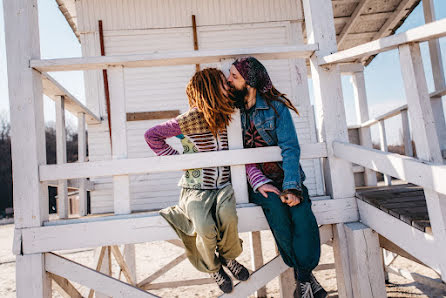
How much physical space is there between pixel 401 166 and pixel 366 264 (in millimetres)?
736

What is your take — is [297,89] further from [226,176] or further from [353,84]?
[226,176]

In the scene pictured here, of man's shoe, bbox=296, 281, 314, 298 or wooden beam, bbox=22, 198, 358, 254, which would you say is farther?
wooden beam, bbox=22, 198, 358, 254

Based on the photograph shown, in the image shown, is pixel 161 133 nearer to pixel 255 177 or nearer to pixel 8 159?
pixel 255 177

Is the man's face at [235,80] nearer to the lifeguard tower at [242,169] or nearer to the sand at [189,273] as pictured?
the lifeguard tower at [242,169]

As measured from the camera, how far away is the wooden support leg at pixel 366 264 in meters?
1.84

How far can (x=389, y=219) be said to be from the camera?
5.59 ft

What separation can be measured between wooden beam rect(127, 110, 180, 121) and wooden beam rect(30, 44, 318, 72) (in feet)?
11.9

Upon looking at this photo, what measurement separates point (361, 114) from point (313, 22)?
4.81 m

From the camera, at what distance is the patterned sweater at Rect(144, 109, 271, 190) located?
1889 millimetres

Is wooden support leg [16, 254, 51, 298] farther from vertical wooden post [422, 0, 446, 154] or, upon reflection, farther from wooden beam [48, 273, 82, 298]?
vertical wooden post [422, 0, 446, 154]

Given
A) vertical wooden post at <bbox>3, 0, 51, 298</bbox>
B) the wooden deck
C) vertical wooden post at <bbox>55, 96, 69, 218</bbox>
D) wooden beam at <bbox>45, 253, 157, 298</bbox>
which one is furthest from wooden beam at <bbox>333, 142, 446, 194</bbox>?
vertical wooden post at <bbox>55, 96, 69, 218</bbox>

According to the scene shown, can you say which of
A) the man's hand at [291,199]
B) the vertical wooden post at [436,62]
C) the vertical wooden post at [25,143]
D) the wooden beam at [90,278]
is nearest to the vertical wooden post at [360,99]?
the vertical wooden post at [436,62]

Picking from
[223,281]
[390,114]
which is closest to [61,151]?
[223,281]

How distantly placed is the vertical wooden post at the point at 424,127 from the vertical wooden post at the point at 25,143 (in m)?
2.01
